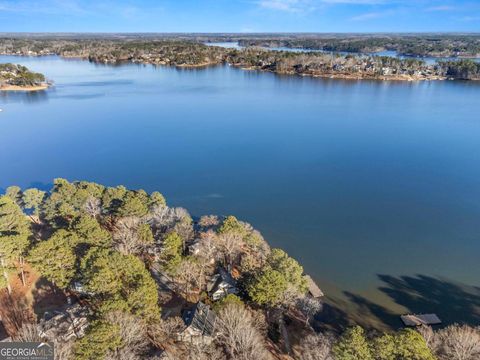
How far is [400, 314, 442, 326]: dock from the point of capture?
1872 cm

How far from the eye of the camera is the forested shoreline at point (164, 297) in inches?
528

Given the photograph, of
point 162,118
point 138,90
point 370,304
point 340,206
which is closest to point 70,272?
point 370,304

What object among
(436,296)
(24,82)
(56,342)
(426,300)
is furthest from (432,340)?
(24,82)

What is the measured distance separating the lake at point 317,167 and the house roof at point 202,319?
808 cm

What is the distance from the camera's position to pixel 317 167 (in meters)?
38.6

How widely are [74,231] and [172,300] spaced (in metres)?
A: 7.26

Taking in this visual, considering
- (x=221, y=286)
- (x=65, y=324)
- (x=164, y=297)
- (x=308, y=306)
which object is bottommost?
(x=164, y=297)

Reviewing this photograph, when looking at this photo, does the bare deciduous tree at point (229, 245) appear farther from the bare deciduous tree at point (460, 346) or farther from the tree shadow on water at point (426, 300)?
the bare deciduous tree at point (460, 346)

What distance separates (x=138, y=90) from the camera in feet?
262

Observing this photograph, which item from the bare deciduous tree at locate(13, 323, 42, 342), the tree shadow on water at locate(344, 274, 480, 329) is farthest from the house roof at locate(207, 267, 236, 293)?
the bare deciduous tree at locate(13, 323, 42, 342)

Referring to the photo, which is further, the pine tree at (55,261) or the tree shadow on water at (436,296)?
the tree shadow on water at (436,296)

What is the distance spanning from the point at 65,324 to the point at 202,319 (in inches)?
237

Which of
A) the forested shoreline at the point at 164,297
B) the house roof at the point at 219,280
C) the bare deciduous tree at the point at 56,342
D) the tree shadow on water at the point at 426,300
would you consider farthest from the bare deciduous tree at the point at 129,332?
the tree shadow on water at the point at 426,300

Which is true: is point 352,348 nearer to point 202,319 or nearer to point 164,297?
point 202,319
